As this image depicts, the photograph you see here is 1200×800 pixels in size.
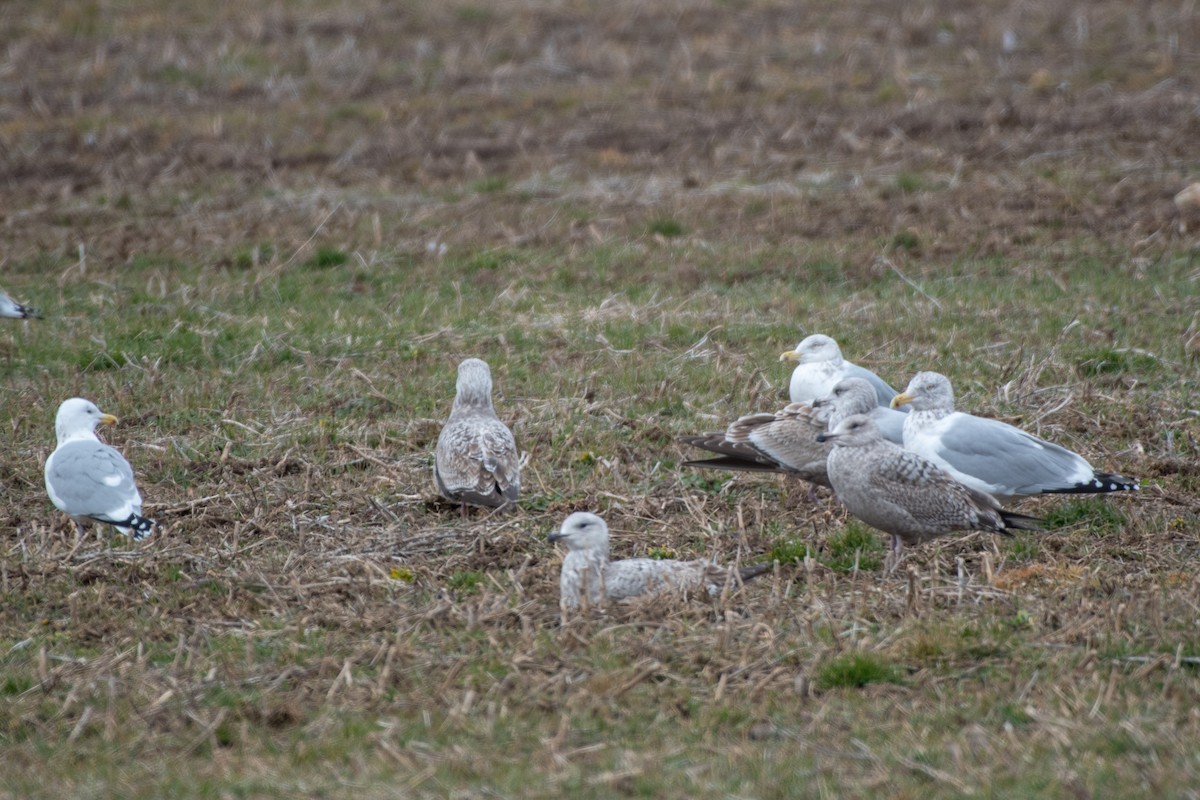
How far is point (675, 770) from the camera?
177 inches

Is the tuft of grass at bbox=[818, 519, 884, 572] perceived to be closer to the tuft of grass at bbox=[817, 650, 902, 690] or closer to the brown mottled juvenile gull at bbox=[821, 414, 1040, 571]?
the brown mottled juvenile gull at bbox=[821, 414, 1040, 571]

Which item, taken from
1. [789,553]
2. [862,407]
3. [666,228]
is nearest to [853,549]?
[789,553]

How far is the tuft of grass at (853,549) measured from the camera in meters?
6.49

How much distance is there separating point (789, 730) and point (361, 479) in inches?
145

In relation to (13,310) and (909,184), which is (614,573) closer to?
(13,310)

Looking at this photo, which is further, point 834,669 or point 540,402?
point 540,402

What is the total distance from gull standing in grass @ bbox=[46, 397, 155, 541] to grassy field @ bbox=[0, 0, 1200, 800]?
0.61 ft

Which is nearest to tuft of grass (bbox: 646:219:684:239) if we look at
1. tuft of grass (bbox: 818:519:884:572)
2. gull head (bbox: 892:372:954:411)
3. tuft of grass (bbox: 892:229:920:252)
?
tuft of grass (bbox: 892:229:920:252)

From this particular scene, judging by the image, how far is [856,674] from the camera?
5086mm

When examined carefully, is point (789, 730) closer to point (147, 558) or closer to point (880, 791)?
point (880, 791)

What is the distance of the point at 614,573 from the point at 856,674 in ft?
4.04

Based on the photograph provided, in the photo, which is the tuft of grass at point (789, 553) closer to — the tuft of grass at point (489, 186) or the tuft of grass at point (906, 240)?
the tuft of grass at point (906, 240)

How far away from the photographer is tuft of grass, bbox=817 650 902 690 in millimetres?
5082

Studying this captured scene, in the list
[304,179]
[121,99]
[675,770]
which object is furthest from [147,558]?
[121,99]
